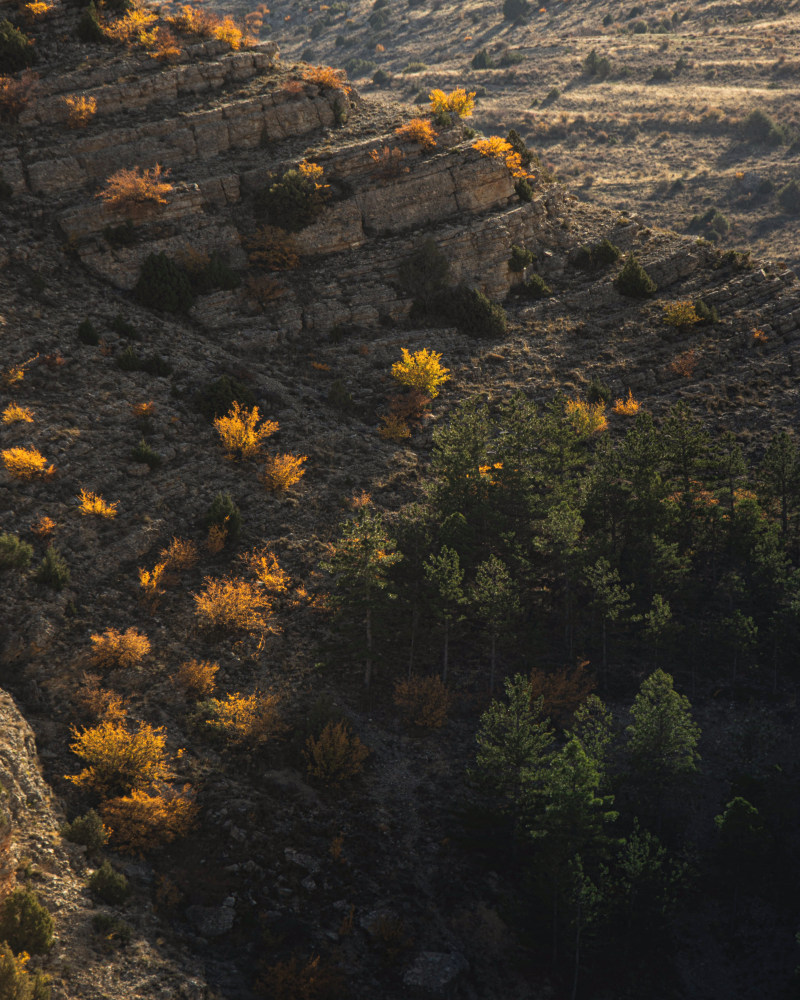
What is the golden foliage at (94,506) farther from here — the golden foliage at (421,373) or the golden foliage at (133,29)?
the golden foliage at (133,29)

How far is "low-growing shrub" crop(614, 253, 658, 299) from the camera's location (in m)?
51.9

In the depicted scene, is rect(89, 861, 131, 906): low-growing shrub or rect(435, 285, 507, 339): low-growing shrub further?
rect(435, 285, 507, 339): low-growing shrub

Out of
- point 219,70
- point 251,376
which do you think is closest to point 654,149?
point 219,70

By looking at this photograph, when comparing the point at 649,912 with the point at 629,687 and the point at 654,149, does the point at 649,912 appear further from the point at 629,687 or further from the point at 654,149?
the point at 654,149

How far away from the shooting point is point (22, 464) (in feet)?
109

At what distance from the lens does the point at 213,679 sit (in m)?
30.0

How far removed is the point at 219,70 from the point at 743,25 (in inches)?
3660

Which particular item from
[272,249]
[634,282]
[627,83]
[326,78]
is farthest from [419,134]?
[627,83]

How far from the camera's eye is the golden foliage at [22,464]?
109ft

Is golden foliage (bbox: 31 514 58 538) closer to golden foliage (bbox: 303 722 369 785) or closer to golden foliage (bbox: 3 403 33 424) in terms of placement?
golden foliage (bbox: 3 403 33 424)

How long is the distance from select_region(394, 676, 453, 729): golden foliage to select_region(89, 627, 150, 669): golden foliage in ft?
36.4

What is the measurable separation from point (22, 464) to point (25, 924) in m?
20.8

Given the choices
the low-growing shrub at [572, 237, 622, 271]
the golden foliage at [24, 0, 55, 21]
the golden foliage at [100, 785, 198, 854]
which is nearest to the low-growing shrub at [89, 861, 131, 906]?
the golden foliage at [100, 785, 198, 854]

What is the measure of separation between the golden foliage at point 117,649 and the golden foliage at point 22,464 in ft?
29.4
